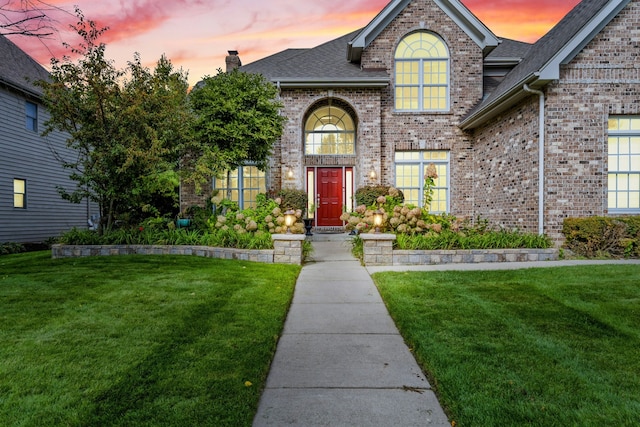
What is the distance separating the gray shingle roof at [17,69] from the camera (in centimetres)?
1398

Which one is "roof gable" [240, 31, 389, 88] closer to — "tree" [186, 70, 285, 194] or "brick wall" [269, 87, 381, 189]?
"brick wall" [269, 87, 381, 189]

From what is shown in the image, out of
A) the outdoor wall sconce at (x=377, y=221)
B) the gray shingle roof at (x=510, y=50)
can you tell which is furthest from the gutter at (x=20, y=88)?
the gray shingle roof at (x=510, y=50)

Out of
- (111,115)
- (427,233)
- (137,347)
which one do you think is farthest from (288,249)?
(111,115)

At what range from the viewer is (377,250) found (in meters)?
8.05

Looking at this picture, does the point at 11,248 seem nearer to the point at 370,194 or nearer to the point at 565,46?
the point at 370,194

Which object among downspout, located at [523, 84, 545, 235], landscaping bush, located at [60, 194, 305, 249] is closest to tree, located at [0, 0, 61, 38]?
landscaping bush, located at [60, 194, 305, 249]

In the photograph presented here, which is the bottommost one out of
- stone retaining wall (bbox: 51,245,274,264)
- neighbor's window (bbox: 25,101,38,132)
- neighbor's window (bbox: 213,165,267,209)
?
stone retaining wall (bbox: 51,245,274,264)

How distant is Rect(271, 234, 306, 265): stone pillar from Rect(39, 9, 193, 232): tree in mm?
3553

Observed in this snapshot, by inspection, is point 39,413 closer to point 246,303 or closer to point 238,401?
point 238,401

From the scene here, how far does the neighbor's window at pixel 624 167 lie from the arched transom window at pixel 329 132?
291 inches

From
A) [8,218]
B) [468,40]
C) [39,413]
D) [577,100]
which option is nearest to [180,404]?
[39,413]

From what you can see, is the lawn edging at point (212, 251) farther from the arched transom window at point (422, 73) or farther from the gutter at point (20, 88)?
the arched transom window at point (422, 73)

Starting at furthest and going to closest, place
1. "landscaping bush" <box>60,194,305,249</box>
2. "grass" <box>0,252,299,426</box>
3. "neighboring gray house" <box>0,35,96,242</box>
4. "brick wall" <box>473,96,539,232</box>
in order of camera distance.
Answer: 1. "neighboring gray house" <box>0,35,96,242</box>
2. "brick wall" <box>473,96,539,232</box>
3. "landscaping bush" <box>60,194,305,249</box>
4. "grass" <box>0,252,299,426</box>

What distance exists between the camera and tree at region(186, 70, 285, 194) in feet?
36.9
